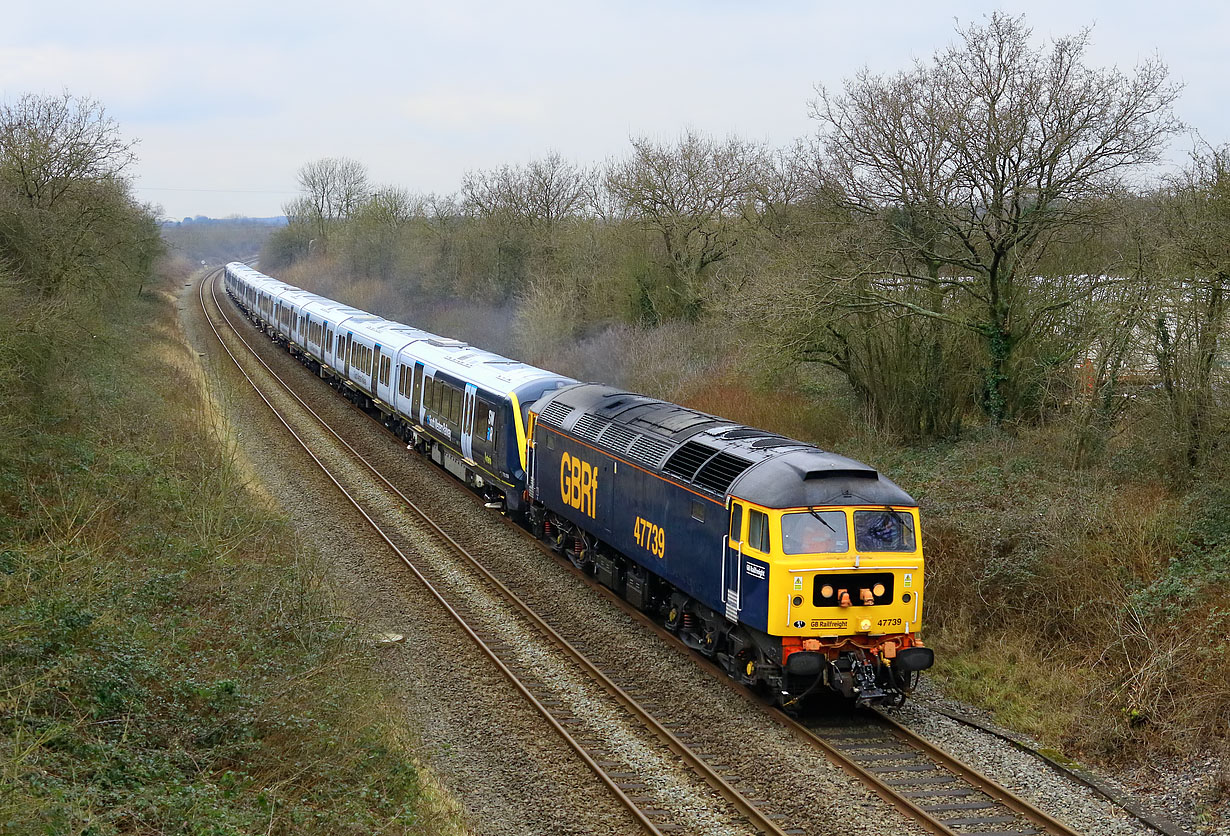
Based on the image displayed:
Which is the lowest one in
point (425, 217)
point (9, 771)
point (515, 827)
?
point (515, 827)

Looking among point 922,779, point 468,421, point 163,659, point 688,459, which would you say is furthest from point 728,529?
point 468,421

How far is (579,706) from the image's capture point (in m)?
11.6

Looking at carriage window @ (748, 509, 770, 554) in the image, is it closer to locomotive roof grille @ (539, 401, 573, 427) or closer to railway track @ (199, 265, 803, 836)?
railway track @ (199, 265, 803, 836)

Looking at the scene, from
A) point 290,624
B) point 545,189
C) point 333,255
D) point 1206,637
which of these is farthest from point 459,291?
point 1206,637

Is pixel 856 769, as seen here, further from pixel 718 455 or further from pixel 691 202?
pixel 691 202

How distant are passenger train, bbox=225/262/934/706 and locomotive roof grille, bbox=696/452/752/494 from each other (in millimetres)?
19

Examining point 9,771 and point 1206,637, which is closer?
point 9,771

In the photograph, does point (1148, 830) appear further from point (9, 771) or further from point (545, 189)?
point (545, 189)

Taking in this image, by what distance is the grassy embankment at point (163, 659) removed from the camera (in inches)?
291

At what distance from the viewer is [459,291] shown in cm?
4803

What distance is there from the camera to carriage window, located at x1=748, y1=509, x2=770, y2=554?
1084 centimetres

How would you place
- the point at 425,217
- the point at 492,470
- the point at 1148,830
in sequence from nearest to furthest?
the point at 1148,830 → the point at 492,470 → the point at 425,217

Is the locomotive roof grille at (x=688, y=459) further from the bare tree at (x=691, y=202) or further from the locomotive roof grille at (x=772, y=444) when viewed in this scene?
the bare tree at (x=691, y=202)

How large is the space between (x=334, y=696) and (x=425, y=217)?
162 ft
